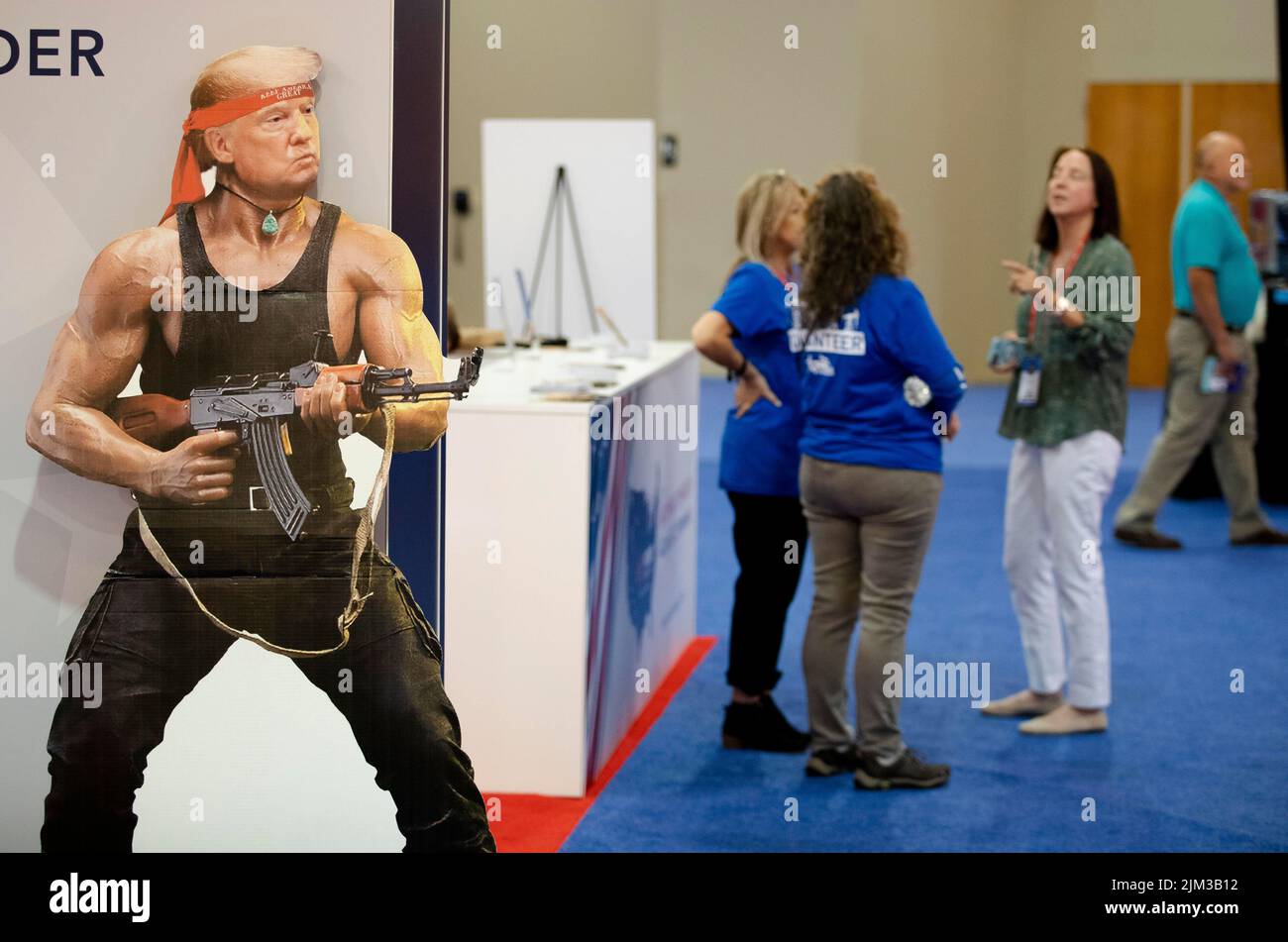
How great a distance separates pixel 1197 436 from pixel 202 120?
478cm

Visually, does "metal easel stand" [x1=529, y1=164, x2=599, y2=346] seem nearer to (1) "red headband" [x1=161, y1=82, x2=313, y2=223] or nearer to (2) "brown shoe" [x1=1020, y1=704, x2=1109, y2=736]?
(2) "brown shoe" [x1=1020, y1=704, x2=1109, y2=736]

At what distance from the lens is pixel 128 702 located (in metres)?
2.46

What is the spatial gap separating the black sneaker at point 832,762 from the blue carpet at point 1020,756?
1.1 inches

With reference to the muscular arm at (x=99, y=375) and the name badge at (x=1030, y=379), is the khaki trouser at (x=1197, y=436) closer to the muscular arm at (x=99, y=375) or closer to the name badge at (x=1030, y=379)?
the name badge at (x=1030, y=379)

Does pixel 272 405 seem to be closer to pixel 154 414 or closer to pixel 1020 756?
pixel 154 414

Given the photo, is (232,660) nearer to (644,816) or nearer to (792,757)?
(644,816)

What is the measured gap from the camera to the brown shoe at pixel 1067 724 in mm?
3979

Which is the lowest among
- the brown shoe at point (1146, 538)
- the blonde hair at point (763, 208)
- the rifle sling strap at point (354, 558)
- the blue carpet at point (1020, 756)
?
the blue carpet at point (1020, 756)

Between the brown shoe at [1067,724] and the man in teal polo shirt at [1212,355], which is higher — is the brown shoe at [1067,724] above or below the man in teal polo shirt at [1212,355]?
Result: below

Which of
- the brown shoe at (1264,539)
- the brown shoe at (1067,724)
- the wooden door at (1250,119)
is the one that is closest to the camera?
the brown shoe at (1067,724)

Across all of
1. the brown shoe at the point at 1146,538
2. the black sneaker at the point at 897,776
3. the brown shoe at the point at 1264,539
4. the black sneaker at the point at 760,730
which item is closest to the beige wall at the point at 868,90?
the brown shoe at the point at 1146,538

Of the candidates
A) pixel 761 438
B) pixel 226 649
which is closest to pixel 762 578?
pixel 761 438

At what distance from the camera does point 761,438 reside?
373 cm

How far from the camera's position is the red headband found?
236 cm
